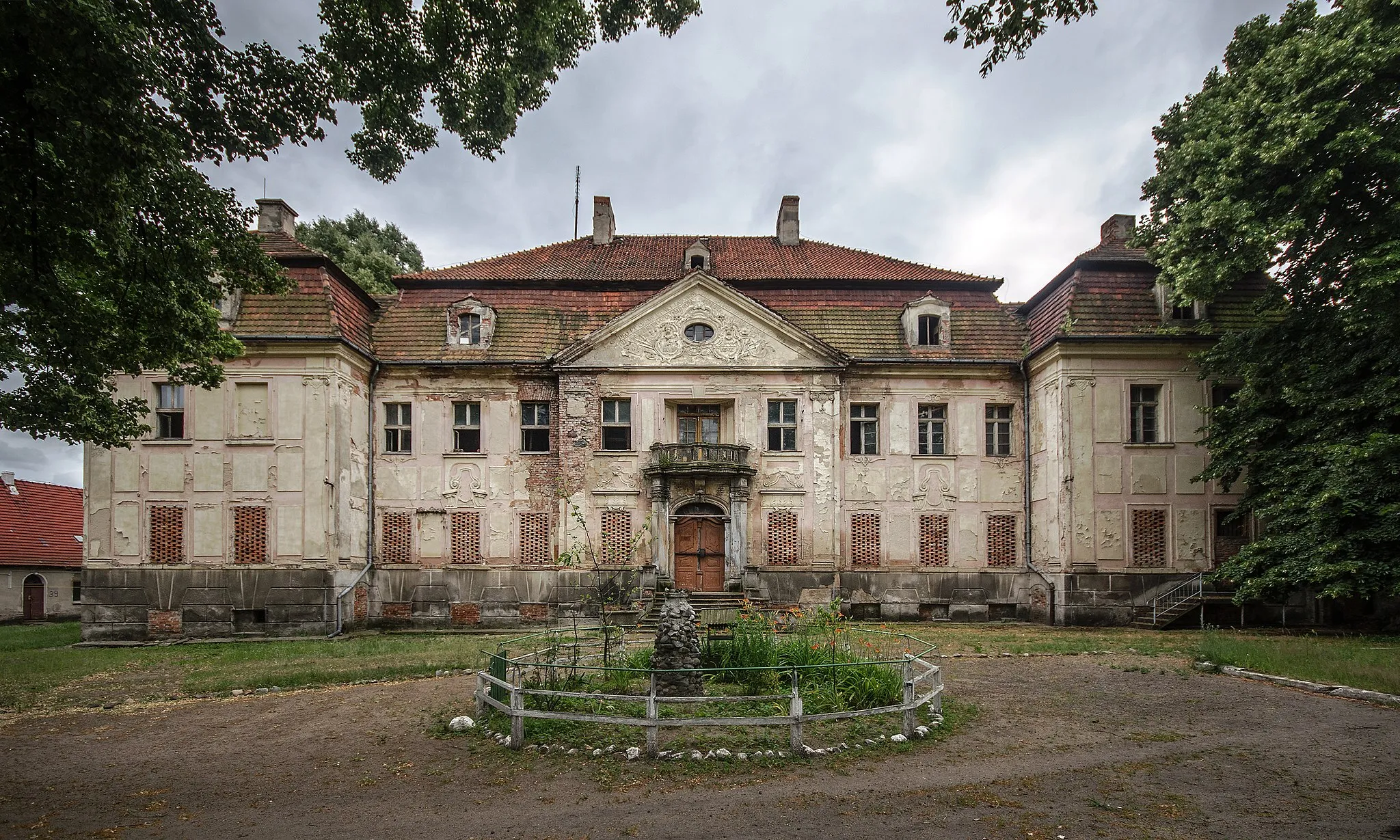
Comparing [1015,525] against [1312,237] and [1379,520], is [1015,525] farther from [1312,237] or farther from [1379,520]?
[1312,237]

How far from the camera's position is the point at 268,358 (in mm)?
21016

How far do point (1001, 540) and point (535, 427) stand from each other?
14.8 metres

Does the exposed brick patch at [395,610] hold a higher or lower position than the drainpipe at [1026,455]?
lower

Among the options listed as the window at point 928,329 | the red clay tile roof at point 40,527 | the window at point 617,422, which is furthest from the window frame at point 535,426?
the red clay tile roof at point 40,527

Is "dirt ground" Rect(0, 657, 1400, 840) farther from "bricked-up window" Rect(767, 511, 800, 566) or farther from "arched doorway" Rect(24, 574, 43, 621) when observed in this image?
"arched doorway" Rect(24, 574, 43, 621)

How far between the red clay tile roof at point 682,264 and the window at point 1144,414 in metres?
5.46

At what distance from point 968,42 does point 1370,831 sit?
753 cm

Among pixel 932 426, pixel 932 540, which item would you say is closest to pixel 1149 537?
pixel 932 540

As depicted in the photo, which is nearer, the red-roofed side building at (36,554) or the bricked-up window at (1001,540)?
the bricked-up window at (1001,540)

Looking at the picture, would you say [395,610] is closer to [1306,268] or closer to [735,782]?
[735,782]

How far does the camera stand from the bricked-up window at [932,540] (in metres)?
23.0

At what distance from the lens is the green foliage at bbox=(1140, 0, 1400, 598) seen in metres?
15.2

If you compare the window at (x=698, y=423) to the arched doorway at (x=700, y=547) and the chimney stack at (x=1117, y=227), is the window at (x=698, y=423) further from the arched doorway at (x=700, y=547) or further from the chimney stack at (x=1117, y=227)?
the chimney stack at (x=1117, y=227)

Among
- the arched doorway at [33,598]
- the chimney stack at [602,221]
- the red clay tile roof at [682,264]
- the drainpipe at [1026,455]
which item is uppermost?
the chimney stack at [602,221]
